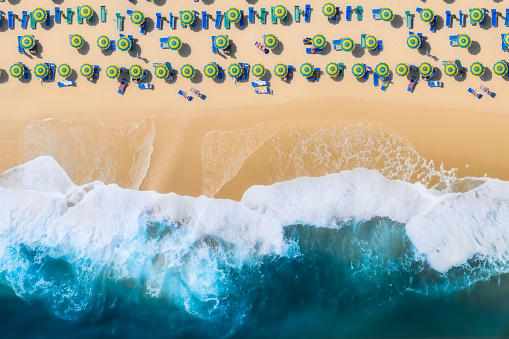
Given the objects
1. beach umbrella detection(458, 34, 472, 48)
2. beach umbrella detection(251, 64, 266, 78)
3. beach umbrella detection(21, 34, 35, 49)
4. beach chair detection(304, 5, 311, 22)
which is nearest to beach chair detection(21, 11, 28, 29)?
beach umbrella detection(21, 34, 35, 49)

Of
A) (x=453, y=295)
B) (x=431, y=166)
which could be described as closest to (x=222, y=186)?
(x=431, y=166)

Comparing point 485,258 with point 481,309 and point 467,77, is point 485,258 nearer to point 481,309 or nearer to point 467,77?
point 481,309

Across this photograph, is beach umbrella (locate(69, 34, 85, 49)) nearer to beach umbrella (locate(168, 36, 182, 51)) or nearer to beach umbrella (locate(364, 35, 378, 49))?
beach umbrella (locate(168, 36, 182, 51))

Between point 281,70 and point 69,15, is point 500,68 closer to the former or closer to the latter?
point 281,70

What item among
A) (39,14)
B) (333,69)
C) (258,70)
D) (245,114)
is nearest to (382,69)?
(333,69)

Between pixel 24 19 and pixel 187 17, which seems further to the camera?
pixel 24 19

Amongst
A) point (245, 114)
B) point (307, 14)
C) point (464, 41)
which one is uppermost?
point (307, 14)
